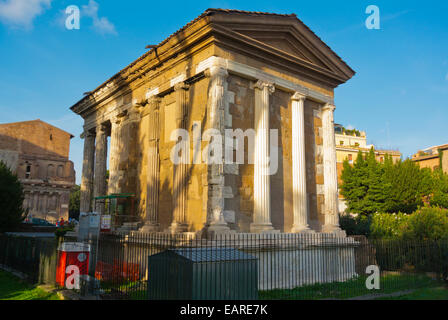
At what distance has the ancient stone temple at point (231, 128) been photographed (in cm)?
1188

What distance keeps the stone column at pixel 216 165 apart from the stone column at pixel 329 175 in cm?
562

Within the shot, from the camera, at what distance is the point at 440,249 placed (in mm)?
13539

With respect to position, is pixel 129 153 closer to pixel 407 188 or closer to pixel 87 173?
pixel 87 173

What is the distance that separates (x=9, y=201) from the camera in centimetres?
2264

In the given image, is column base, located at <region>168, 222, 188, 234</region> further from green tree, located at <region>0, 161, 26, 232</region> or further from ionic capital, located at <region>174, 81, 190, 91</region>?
green tree, located at <region>0, 161, 26, 232</region>

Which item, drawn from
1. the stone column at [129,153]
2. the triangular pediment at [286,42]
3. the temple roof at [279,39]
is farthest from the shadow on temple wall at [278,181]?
the stone column at [129,153]

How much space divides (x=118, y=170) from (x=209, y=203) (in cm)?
716

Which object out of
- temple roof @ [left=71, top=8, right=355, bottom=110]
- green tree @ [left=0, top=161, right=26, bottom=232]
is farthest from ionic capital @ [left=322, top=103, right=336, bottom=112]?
green tree @ [left=0, top=161, right=26, bottom=232]

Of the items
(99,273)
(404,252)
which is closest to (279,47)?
(404,252)

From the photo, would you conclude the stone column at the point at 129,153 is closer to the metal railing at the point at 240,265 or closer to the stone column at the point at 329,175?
the metal railing at the point at 240,265

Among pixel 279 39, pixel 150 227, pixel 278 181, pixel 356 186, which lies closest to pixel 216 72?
pixel 279 39

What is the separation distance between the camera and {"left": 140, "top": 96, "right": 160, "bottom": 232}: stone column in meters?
13.8

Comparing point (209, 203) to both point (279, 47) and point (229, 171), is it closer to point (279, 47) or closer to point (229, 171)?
point (229, 171)

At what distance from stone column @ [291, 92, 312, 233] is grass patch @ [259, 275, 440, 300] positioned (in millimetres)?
2318
